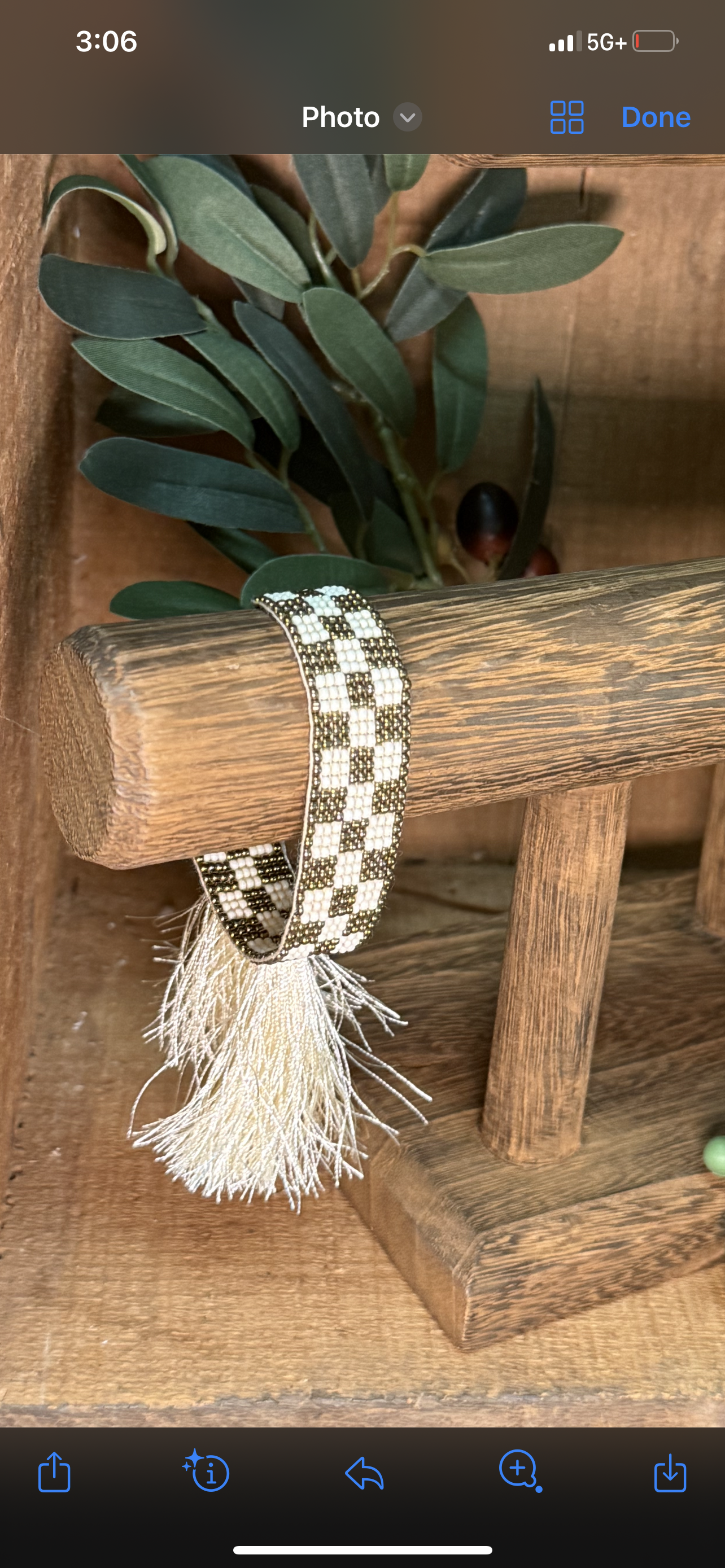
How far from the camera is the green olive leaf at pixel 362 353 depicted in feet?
2.44

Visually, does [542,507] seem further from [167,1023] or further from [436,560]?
[167,1023]

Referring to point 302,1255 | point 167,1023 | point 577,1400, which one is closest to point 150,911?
point 167,1023

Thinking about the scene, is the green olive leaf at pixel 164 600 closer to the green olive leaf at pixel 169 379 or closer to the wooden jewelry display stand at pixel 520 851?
the green olive leaf at pixel 169 379

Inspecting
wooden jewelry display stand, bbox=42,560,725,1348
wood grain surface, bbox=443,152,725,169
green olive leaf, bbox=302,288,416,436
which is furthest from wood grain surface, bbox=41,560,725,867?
green olive leaf, bbox=302,288,416,436

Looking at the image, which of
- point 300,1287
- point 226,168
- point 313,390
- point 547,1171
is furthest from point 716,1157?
point 226,168

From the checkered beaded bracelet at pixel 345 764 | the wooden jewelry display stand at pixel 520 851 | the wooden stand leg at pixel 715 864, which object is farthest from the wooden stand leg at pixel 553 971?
the wooden stand leg at pixel 715 864

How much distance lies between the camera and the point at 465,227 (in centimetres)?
81

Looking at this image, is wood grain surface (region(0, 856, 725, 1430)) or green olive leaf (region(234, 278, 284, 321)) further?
green olive leaf (region(234, 278, 284, 321))

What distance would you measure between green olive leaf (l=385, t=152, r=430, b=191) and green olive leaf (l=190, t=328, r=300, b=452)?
4.6 inches

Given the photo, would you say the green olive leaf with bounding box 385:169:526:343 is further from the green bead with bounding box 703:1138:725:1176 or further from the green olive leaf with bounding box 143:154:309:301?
the green bead with bounding box 703:1138:725:1176

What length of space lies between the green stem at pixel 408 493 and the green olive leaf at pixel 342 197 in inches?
4.5

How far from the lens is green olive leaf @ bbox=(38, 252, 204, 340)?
688 millimetres

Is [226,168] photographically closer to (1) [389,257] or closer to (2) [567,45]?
(1) [389,257]

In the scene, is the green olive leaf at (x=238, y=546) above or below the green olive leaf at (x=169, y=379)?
below
